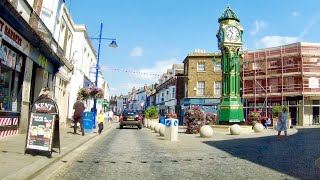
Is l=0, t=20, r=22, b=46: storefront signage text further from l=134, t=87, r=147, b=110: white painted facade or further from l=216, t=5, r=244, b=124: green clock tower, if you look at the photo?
l=134, t=87, r=147, b=110: white painted facade

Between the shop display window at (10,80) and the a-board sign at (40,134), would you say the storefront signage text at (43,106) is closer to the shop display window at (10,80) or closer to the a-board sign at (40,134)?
the a-board sign at (40,134)

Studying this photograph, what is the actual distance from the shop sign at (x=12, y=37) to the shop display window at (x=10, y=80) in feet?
0.95

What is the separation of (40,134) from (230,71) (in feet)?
68.3

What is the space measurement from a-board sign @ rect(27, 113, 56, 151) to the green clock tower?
2000 centimetres

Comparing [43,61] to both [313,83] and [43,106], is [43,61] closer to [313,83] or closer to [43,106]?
[43,106]

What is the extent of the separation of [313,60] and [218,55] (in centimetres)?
1369

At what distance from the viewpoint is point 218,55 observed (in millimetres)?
52438

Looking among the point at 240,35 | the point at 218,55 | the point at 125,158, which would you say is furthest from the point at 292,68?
the point at 125,158

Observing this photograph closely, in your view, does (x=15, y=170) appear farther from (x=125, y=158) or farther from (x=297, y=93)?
(x=297, y=93)

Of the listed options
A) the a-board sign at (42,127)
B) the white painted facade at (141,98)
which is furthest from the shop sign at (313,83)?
the white painted facade at (141,98)

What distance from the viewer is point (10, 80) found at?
13.9m

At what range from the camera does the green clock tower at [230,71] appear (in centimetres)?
2764

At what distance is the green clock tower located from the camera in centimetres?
2764

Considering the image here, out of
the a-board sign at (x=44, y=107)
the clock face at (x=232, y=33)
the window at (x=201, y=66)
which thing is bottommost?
the a-board sign at (x=44, y=107)
